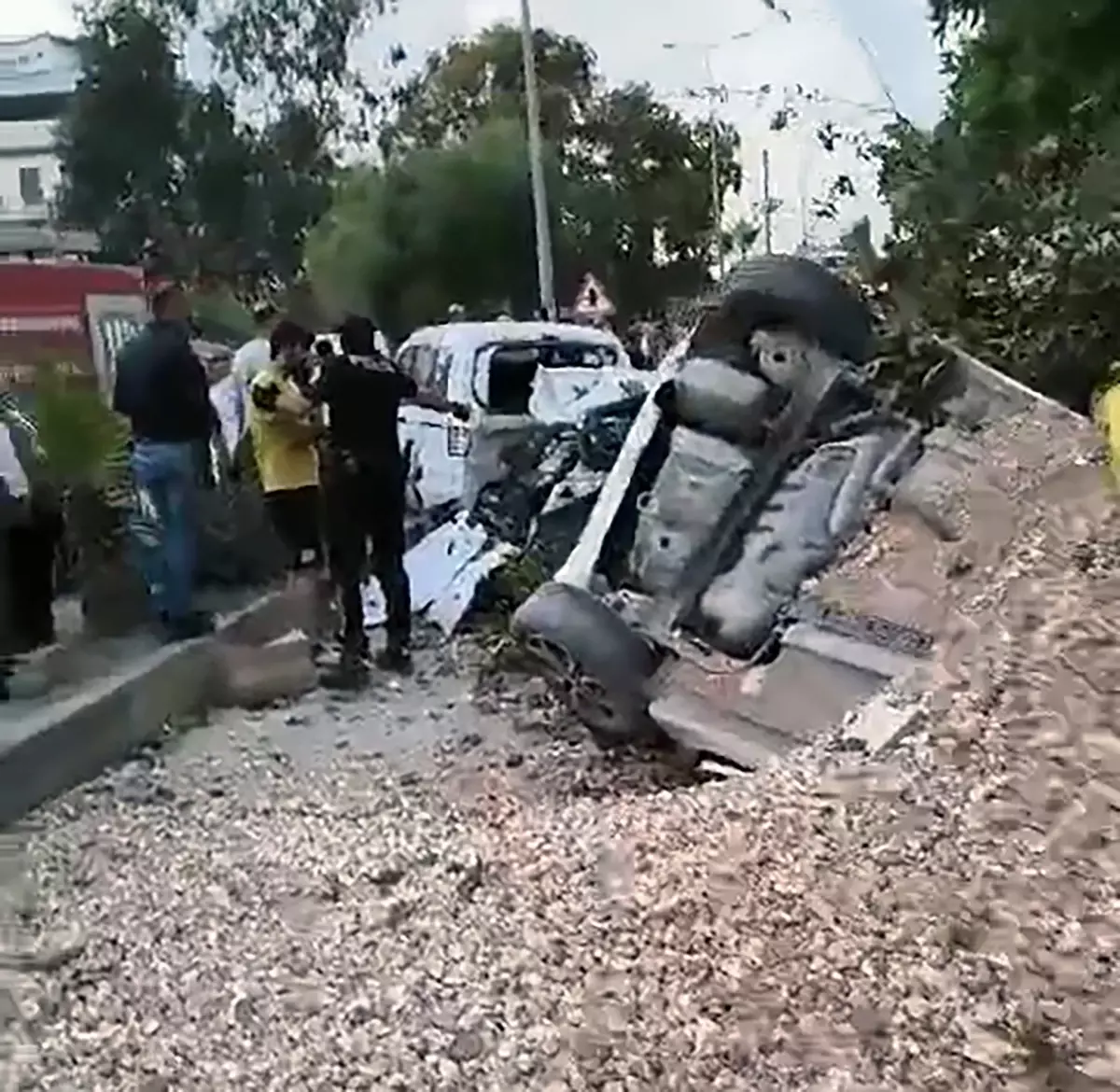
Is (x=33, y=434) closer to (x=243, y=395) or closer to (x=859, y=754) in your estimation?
(x=243, y=395)

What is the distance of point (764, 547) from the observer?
7566 mm

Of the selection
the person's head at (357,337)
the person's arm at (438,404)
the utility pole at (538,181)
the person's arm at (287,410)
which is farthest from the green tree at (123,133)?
the person's head at (357,337)

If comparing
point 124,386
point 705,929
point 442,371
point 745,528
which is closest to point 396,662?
point 124,386

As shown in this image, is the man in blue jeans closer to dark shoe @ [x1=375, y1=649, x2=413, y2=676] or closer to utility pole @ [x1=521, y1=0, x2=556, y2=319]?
dark shoe @ [x1=375, y1=649, x2=413, y2=676]

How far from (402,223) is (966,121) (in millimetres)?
34662

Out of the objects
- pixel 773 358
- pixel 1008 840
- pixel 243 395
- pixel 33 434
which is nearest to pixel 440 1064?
pixel 1008 840

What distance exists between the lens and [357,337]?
10.4 m

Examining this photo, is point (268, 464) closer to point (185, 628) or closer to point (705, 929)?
point (185, 628)

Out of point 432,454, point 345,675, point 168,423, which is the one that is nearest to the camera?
point 345,675

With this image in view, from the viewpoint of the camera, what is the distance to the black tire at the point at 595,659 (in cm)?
760

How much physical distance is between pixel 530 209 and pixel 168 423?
119 feet

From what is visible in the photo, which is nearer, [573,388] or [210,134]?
[573,388]

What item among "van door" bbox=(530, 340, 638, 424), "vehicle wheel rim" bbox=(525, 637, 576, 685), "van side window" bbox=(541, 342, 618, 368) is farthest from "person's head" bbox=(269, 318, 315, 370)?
"van side window" bbox=(541, 342, 618, 368)

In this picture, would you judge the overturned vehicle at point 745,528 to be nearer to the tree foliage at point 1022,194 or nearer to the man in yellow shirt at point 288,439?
the tree foliage at point 1022,194
